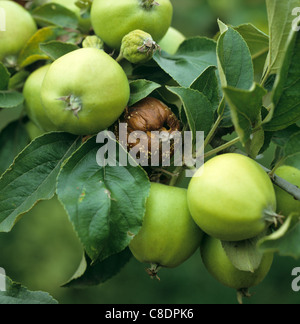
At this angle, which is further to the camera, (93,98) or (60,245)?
(60,245)

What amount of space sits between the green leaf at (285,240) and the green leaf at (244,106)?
0.15 m

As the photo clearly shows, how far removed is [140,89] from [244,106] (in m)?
0.22

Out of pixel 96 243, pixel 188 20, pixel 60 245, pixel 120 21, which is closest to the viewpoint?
pixel 96 243

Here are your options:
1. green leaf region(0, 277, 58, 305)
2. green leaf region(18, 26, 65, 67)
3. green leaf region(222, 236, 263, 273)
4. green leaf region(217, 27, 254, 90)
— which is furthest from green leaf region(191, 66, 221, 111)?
green leaf region(0, 277, 58, 305)

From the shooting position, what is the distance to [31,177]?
0.84m

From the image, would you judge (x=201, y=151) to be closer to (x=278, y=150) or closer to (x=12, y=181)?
(x=278, y=150)

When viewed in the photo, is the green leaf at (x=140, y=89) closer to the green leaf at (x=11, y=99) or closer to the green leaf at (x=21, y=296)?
the green leaf at (x=11, y=99)

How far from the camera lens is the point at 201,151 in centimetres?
80

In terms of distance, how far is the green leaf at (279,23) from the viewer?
0.78m

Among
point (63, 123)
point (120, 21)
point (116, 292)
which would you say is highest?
point (120, 21)

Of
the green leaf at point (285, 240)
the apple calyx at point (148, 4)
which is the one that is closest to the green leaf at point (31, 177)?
the apple calyx at point (148, 4)

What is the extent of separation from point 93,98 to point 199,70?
274 mm

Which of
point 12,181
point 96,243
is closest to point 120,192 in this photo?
point 96,243

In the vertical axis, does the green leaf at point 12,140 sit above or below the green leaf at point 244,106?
below
